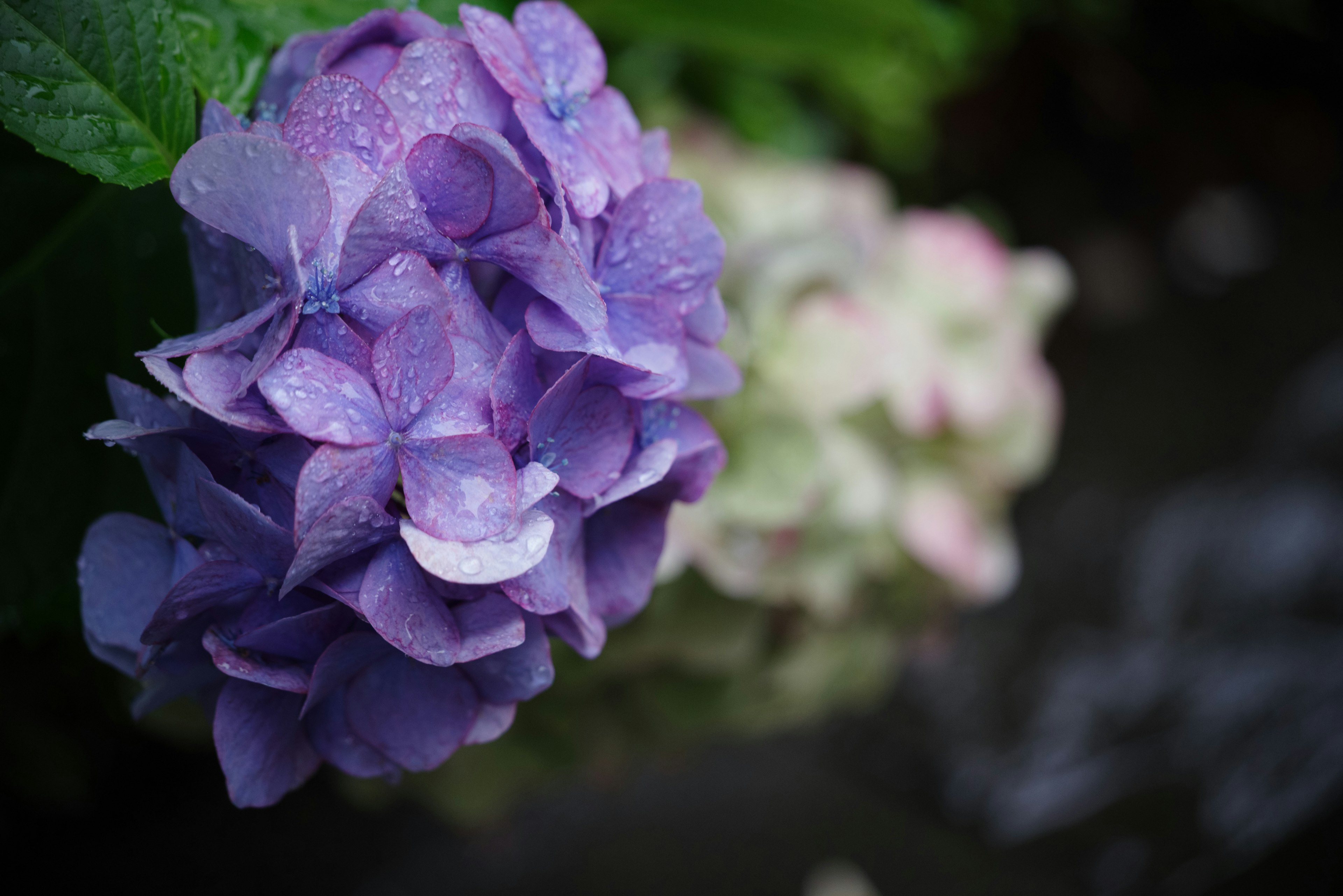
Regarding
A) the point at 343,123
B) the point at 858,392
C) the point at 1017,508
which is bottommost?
the point at 1017,508

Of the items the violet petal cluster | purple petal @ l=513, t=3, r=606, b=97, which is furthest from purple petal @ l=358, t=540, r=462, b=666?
purple petal @ l=513, t=3, r=606, b=97

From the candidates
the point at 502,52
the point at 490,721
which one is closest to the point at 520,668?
the point at 490,721

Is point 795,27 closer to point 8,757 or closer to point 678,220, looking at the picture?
point 678,220

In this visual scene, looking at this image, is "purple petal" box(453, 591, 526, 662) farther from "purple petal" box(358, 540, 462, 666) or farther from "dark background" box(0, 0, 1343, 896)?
"dark background" box(0, 0, 1343, 896)

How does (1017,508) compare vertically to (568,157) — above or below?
below

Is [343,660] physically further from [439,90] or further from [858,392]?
[858,392]

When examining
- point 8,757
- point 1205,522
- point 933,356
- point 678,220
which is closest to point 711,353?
point 678,220
